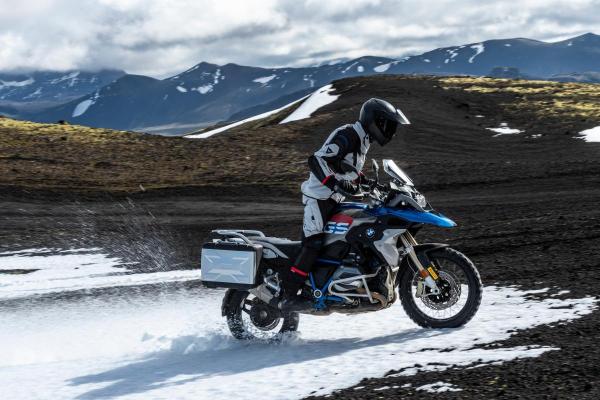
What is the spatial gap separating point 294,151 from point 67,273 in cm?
2078

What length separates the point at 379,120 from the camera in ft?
24.6

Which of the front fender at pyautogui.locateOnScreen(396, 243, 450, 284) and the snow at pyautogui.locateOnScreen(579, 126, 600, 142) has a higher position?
the snow at pyautogui.locateOnScreen(579, 126, 600, 142)

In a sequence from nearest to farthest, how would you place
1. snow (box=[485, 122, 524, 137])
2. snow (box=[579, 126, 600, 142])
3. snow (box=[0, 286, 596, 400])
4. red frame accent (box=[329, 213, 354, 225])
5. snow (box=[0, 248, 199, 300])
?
snow (box=[0, 286, 596, 400]) < red frame accent (box=[329, 213, 354, 225]) < snow (box=[0, 248, 199, 300]) < snow (box=[579, 126, 600, 142]) < snow (box=[485, 122, 524, 137])

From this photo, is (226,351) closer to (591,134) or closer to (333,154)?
(333,154)

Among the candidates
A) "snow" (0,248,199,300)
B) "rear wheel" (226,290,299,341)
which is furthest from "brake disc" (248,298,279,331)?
"snow" (0,248,199,300)

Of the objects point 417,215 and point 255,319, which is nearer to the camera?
point 417,215

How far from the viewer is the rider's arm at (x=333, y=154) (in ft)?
24.7

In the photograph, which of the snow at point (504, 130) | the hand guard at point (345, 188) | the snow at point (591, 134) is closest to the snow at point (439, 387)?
the hand guard at point (345, 188)

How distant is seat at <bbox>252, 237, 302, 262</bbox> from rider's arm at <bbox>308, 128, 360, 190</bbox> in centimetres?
101

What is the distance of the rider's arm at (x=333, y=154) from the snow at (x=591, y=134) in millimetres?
31116

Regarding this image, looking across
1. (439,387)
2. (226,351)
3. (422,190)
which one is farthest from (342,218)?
(422,190)

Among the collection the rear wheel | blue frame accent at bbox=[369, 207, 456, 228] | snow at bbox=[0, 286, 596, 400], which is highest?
blue frame accent at bbox=[369, 207, 456, 228]

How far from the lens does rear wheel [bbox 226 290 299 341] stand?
822 cm

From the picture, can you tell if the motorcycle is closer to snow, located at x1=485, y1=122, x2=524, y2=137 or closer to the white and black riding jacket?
the white and black riding jacket
